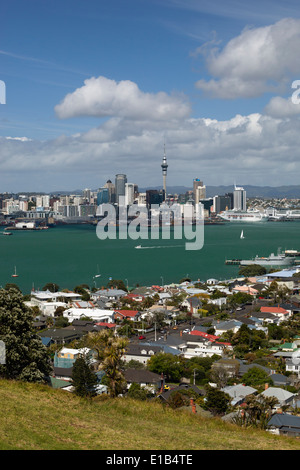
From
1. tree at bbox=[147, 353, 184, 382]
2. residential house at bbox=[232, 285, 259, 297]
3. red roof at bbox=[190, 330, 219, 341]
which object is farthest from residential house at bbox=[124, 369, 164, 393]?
residential house at bbox=[232, 285, 259, 297]

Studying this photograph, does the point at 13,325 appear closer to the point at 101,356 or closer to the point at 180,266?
the point at 101,356

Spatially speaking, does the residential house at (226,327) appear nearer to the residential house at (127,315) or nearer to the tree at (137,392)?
the residential house at (127,315)

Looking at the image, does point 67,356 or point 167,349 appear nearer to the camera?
point 67,356

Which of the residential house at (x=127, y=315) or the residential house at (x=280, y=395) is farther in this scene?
the residential house at (x=127, y=315)

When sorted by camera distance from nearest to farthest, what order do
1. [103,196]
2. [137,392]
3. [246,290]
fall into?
[137,392] → [246,290] → [103,196]

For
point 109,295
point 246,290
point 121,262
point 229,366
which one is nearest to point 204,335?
point 229,366

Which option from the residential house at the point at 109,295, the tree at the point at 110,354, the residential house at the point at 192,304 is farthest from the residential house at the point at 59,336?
the tree at the point at 110,354

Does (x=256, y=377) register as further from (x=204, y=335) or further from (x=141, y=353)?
(x=204, y=335)
